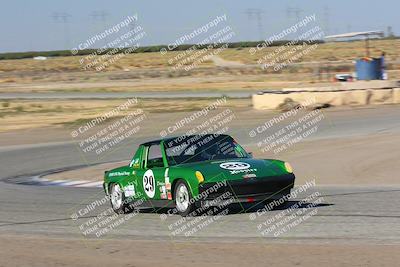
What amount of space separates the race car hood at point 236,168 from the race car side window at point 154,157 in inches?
23.6

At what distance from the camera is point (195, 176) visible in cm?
1129

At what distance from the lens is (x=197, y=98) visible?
48188 mm

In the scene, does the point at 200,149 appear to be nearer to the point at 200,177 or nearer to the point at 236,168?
the point at 236,168

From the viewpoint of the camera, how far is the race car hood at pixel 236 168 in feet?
37.3

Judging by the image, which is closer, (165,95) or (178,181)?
(178,181)

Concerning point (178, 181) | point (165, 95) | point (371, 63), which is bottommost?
point (165, 95)

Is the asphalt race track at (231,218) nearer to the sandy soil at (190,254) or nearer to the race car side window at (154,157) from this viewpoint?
the sandy soil at (190,254)

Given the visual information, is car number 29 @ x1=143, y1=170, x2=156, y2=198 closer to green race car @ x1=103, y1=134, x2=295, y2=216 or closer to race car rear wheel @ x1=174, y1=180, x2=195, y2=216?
green race car @ x1=103, y1=134, x2=295, y2=216

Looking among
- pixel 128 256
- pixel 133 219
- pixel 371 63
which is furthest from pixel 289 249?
pixel 371 63

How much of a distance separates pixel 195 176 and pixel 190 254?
112 inches

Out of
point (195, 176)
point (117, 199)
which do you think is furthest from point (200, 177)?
point (117, 199)

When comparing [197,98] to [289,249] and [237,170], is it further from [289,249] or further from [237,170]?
[289,249]

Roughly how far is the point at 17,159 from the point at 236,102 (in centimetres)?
1816

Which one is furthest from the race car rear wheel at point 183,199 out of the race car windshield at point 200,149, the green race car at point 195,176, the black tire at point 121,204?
the black tire at point 121,204
